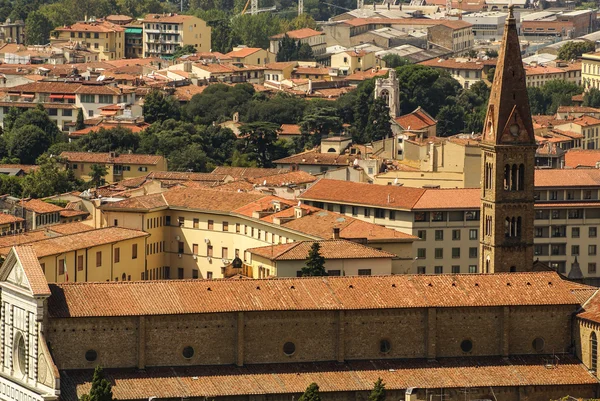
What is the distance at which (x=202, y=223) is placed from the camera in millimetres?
99688

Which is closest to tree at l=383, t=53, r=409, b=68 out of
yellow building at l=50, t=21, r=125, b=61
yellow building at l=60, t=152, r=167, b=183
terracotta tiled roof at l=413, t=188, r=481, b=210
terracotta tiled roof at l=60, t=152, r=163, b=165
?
yellow building at l=50, t=21, r=125, b=61

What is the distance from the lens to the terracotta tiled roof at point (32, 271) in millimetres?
70062

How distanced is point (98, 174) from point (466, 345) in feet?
168

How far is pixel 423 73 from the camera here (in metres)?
154

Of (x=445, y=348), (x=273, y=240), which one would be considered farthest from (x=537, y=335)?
(x=273, y=240)

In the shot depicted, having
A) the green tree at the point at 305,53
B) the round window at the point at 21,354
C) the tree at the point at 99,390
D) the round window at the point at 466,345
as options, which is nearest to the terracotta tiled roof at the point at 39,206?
the round window at the point at 21,354

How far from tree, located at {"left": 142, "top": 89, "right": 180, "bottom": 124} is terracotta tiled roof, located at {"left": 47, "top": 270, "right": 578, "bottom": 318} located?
67455 millimetres

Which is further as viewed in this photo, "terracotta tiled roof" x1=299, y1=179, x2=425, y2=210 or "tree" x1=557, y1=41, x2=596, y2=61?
"tree" x1=557, y1=41, x2=596, y2=61

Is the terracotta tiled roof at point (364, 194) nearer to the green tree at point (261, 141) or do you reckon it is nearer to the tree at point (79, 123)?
the green tree at point (261, 141)

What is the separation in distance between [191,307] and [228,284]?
1787 millimetres

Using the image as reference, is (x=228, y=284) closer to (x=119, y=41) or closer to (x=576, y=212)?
(x=576, y=212)

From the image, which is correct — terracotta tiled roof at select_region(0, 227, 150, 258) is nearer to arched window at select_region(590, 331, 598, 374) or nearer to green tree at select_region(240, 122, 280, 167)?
arched window at select_region(590, 331, 598, 374)

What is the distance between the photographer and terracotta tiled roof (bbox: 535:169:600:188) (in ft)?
327

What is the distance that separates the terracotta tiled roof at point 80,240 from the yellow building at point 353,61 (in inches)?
3424
